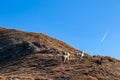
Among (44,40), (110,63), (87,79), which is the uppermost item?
(44,40)

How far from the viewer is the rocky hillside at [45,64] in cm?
5877

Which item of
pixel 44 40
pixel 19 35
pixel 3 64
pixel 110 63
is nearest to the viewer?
pixel 110 63

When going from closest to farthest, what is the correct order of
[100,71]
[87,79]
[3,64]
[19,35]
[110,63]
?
[87,79], [100,71], [110,63], [3,64], [19,35]

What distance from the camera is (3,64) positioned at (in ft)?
249

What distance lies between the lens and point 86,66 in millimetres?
64312

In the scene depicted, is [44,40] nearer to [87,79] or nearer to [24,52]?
[24,52]

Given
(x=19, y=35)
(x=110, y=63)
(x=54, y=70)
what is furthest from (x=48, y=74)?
(x=19, y=35)

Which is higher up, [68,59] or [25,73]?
[68,59]

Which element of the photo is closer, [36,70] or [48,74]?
[48,74]

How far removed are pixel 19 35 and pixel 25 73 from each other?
3616cm

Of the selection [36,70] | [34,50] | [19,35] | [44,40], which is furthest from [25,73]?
[19,35]

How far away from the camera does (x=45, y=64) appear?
67.8 m

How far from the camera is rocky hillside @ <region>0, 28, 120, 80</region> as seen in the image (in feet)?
193

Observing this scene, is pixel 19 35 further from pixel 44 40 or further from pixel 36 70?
pixel 36 70
